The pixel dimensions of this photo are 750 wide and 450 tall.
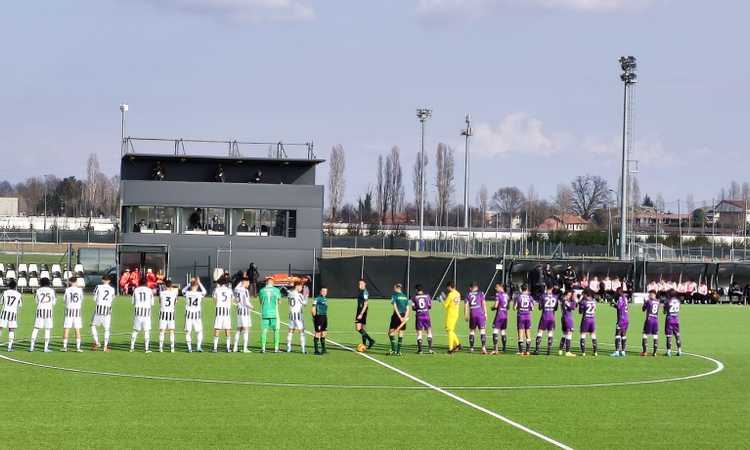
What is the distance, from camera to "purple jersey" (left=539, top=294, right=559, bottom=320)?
28.7 m

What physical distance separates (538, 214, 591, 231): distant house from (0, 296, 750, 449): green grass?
142 m

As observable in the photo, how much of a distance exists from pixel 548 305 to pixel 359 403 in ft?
37.1

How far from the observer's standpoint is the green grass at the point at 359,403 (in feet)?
50.3

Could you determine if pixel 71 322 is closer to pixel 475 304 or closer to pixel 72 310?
pixel 72 310

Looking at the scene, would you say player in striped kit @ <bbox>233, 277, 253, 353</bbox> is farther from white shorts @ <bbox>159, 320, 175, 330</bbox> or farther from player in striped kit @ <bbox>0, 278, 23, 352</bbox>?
player in striped kit @ <bbox>0, 278, 23, 352</bbox>

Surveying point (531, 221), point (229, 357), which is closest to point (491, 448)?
point (229, 357)

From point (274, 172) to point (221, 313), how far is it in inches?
1524

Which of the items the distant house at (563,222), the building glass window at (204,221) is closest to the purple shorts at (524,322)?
the building glass window at (204,221)

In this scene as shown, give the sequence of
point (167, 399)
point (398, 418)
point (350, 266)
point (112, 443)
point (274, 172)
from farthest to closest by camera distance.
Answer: point (274, 172), point (350, 266), point (167, 399), point (398, 418), point (112, 443)

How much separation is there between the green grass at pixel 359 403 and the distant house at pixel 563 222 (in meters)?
142

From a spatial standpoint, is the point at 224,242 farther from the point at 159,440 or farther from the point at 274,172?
the point at 159,440

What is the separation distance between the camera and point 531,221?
17938 centimetres

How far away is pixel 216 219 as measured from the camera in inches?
2425

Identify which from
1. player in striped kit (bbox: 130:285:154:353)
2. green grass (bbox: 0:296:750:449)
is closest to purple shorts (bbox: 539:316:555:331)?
green grass (bbox: 0:296:750:449)
